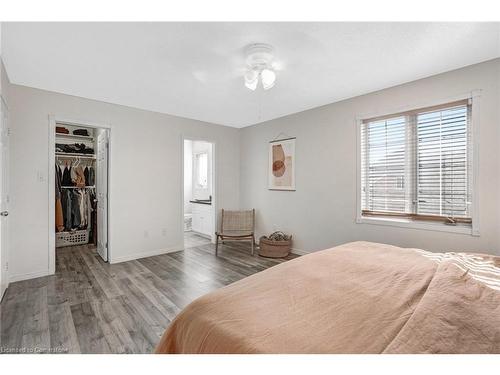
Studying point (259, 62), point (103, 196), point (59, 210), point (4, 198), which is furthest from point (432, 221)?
point (59, 210)

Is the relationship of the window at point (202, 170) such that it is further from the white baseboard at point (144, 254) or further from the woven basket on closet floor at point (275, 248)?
the woven basket on closet floor at point (275, 248)

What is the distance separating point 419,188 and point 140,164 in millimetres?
3936

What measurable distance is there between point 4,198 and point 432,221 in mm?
4699

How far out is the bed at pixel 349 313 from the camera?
96 centimetres

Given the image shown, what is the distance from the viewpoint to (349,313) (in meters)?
1.16

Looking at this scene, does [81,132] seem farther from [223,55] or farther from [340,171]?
[340,171]

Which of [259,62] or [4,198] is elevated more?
[259,62]

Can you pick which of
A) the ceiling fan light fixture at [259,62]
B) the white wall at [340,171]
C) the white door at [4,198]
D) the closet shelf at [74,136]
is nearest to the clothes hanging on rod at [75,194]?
the closet shelf at [74,136]

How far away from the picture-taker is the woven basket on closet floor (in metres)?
4.02

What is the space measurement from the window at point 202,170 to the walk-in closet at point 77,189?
8.08 ft

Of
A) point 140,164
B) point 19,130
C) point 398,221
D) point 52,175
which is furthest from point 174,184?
point 398,221

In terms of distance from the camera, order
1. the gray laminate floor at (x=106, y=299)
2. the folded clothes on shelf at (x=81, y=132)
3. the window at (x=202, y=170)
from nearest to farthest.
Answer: the gray laminate floor at (x=106, y=299), the folded clothes on shelf at (x=81, y=132), the window at (x=202, y=170)

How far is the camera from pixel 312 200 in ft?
13.2

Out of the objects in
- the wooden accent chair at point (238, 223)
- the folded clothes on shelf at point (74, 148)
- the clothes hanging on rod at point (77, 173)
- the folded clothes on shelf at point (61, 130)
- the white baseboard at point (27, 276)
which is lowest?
the white baseboard at point (27, 276)
